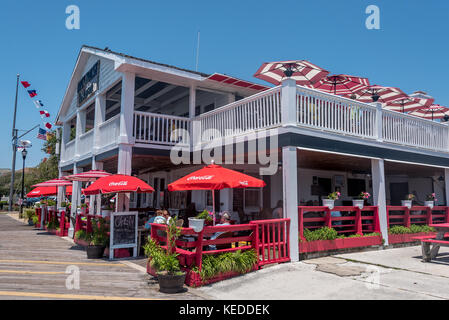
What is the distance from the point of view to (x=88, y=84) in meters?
15.9

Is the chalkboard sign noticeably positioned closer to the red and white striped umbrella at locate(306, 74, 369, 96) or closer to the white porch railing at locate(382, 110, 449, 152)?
the white porch railing at locate(382, 110, 449, 152)

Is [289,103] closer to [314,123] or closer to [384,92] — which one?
[314,123]

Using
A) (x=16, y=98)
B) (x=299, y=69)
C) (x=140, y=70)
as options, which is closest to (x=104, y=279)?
(x=140, y=70)

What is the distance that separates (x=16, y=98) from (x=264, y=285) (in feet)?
141

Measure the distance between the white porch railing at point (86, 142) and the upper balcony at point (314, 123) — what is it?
4.37 feet

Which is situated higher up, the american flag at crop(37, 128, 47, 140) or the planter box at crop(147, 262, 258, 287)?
the american flag at crop(37, 128, 47, 140)

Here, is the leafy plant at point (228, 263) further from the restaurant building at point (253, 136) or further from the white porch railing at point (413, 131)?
the white porch railing at point (413, 131)

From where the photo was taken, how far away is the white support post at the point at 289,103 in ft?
28.4

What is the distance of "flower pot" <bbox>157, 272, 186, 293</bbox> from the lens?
612 centimetres

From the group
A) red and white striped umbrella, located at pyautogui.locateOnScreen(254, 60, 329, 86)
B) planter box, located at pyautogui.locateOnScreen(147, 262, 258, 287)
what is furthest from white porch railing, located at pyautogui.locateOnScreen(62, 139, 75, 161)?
planter box, located at pyautogui.locateOnScreen(147, 262, 258, 287)

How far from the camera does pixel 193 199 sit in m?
15.4

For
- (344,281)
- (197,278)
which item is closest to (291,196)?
(344,281)

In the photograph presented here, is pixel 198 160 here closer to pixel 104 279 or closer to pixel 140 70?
pixel 140 70

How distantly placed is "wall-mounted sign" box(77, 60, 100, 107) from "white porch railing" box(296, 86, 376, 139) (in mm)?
9212
